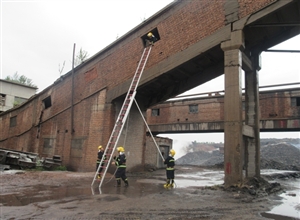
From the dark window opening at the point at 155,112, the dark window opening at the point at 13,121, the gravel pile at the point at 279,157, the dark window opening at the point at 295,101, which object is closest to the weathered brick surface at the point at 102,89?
the dark window opening at the point at 13,121

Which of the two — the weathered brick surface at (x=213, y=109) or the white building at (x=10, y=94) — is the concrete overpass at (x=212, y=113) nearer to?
the weathered brick surface at (x=213, y=109)

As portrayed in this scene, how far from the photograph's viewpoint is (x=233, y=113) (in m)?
8.62

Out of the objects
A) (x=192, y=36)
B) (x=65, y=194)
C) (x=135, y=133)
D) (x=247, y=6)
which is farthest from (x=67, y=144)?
(x=247, y=6)

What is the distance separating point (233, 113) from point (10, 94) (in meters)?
31.8

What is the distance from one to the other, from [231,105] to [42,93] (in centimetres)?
1562

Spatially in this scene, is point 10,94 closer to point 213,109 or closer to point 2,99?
point 2,99

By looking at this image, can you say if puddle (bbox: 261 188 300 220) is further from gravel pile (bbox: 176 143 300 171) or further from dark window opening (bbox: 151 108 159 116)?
dark window opening (bbox: 151 108 159 116)

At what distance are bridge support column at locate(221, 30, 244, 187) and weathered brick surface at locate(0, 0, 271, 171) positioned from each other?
1.24m

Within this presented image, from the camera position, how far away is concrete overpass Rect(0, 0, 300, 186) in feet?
29.1

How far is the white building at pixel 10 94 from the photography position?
3203cm

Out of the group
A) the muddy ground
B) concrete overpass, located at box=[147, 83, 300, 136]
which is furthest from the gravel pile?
the muddy ground

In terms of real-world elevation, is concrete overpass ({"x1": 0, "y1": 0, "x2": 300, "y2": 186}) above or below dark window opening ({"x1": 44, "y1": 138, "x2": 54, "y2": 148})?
above

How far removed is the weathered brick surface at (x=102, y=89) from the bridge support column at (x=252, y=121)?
2744 millimetres

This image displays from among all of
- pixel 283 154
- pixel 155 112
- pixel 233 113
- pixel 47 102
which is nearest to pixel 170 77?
pixel 233 113
